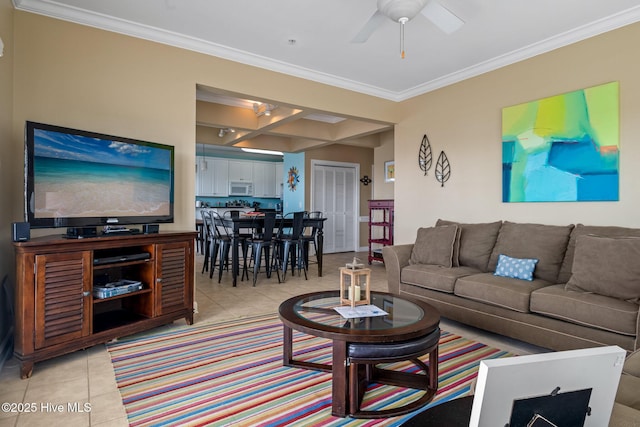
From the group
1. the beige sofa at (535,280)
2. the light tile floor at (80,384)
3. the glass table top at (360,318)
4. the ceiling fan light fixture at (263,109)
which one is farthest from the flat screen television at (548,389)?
the ceiling fan light fixture at (263,109)

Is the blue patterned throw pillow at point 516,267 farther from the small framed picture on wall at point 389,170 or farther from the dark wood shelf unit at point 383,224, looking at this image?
the small framed picture on wall at point 389,170

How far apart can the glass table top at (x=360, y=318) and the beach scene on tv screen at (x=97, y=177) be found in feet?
5.64

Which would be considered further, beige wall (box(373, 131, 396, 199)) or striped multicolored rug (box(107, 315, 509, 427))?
beige wall (box(373, 131, 396, 199))

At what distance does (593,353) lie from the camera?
652mm

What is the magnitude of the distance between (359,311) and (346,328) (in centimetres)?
33

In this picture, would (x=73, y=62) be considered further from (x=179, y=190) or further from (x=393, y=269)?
(x=393, y=269)

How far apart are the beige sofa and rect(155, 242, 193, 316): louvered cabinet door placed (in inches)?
80.1

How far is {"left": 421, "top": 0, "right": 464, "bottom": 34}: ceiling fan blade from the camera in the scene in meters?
2.50

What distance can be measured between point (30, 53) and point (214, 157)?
7006 mm

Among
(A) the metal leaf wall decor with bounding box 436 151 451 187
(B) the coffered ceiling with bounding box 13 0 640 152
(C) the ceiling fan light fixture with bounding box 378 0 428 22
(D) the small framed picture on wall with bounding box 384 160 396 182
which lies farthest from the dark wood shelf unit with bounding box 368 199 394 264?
(C) the ceiling fan light fixture with bounding box 378 0 428 22

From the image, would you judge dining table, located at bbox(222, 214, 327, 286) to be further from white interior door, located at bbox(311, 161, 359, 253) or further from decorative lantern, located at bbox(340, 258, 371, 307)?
decorative lantern, located at bbox(340, 258, 371, 307)

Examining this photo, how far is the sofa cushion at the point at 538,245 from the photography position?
10.1ft

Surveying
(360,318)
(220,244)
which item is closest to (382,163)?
(220,244)

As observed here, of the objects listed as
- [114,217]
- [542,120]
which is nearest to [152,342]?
[114,217]
